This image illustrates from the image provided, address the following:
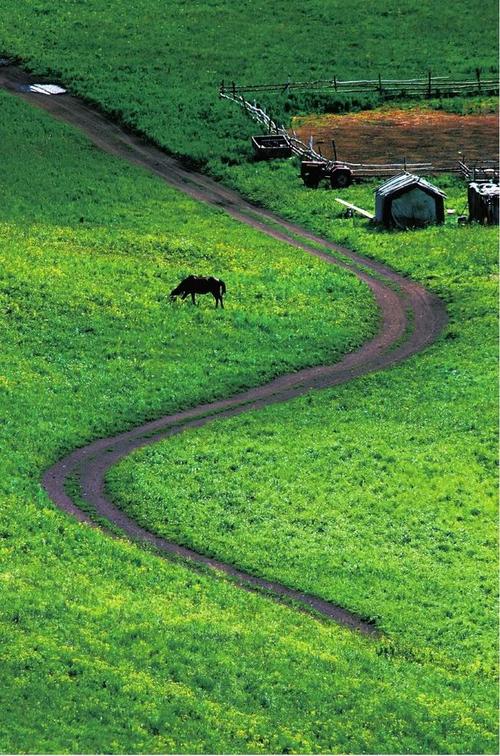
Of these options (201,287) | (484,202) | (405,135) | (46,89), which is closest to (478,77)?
(405,135)

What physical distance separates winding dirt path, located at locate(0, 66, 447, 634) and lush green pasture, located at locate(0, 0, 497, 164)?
2.72 m


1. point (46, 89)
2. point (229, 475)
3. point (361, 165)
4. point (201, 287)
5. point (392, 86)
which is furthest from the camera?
point (392, 86)

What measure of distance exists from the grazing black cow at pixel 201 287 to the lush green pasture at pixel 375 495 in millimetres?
9731

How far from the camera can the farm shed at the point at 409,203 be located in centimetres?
7906

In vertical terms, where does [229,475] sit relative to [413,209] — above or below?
below

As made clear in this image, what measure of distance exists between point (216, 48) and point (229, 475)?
6693cm

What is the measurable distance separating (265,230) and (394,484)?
103 feet

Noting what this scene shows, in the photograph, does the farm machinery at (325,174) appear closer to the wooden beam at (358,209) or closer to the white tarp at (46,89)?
the wooden beam at (358,209)

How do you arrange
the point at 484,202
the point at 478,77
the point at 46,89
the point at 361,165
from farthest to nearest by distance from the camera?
the point at 478,77
the point at 46,89
the point at 361,165
the point at 484,202

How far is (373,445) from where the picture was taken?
2159 inches

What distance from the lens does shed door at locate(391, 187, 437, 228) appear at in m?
79.4

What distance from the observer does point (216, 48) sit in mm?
113125

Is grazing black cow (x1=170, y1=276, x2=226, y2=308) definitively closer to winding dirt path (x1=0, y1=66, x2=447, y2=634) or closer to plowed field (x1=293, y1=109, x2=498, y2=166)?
winding dirt path (x1=0, y1=66, x2=447, y2=634)

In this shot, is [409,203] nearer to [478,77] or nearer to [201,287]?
[201,287]
